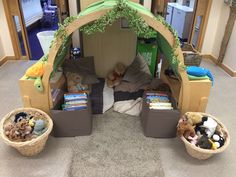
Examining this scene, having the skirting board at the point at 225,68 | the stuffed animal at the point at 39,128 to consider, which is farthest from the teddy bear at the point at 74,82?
the skirting board at the point at 225,68

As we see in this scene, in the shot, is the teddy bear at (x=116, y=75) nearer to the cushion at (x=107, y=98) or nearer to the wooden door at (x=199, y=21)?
the cushion at (x=107, y=98)

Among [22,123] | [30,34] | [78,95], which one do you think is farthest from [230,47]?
[30,34]

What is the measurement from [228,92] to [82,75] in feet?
5.82

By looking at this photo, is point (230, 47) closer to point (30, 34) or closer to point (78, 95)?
point (78, 95)

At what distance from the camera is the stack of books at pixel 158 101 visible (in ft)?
5.62

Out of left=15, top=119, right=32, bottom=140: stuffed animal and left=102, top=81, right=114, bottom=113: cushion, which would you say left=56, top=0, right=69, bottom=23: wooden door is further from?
left=15, top=119, right=32, bottom=140: stuffed animal

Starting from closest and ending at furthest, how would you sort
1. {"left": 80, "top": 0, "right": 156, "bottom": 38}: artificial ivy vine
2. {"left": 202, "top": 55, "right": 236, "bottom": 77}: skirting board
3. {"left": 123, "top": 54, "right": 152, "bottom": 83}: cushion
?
1. {"left": 80, "top": 0, "right": 156, "bottom": 38}: artificial ivy vine
2. {"left": 123, "top": 54, "right": 152, "bottom": 83}: cushion
3. {"left": 202, "top": 55, "right": 236, "bottom": 77}: skirting board

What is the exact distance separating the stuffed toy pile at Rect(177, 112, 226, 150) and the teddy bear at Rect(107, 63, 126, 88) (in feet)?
3.41

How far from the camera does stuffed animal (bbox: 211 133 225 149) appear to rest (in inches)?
58.7

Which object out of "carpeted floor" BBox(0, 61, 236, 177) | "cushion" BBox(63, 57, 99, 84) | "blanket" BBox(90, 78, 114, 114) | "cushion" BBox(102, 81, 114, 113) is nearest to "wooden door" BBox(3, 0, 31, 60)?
"cushion" BBox(63, 57, 99, 84)

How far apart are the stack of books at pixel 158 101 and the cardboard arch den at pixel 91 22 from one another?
11 cm

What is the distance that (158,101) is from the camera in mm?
1812

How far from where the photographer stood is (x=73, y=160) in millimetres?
1551

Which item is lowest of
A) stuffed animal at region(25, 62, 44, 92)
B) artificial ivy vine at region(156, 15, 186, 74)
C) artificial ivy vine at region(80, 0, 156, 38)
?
stuffed animal at region(25, 62, 44, 92)
